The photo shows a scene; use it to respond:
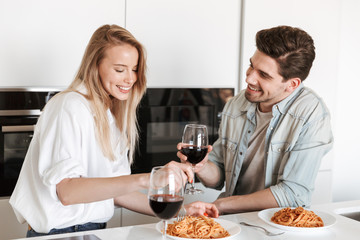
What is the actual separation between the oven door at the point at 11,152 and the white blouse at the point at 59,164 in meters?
0.95

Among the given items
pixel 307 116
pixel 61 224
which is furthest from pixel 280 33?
pixel 61 224

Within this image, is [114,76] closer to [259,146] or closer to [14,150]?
[259,146]

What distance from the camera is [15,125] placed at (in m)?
2.65

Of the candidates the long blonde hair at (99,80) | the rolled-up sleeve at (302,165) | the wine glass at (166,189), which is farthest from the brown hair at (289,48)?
the wine glass at (166,189)

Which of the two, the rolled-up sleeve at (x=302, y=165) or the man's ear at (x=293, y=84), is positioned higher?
the man's ear at (x=293, y=84)

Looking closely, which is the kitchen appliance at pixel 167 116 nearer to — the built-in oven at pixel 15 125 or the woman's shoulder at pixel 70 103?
the built-in oven at pixel 15 125

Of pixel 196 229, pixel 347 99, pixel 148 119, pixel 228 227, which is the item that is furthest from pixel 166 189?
pixel 347 99

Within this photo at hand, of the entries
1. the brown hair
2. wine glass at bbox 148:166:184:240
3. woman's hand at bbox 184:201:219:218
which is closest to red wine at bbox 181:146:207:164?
woman's hand at bbox 184:201:219:218

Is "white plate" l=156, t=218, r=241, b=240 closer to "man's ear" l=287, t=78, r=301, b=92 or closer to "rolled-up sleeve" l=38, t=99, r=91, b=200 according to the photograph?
"rolled-up sleeve" l=38, t=99, r=91, b=200

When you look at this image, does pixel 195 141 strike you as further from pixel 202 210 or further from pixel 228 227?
pixel 228 227

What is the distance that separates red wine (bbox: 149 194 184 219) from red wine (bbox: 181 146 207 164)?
515 millimetres

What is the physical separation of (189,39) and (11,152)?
1248 millimetres

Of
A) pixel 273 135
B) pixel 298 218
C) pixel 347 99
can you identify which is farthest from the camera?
pixel 347 99

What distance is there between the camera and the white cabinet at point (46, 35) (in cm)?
255
